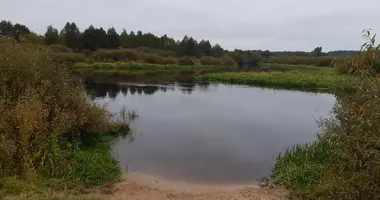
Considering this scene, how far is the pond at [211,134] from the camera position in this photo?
11.8m

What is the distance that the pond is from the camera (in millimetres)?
11773

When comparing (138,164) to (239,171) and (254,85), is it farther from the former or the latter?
(254,85)

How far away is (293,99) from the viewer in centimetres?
3055

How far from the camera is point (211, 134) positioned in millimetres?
16562

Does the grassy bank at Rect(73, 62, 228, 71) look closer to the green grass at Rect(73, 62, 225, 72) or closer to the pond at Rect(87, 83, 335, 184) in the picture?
the green grass at Rect(73, 62, 225, 72)

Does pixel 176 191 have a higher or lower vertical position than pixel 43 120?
lower

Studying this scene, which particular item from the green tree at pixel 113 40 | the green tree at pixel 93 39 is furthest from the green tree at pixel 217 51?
the green tree at pixel 93 39

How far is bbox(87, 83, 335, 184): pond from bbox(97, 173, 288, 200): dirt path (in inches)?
25.2

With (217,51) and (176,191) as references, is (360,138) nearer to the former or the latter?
(176,191)

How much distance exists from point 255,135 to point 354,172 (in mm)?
11290

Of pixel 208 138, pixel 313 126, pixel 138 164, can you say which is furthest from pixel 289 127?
pixel 138 164

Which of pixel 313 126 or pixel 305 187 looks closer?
pixel 305 187

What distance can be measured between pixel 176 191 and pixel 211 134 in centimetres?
721

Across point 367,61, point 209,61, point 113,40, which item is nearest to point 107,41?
point 113,40
